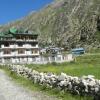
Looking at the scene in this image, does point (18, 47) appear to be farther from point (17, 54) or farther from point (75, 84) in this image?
point (75, 84)

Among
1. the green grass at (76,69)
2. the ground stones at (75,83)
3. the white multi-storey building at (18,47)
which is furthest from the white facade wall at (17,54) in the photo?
the ground stones at (75,83)

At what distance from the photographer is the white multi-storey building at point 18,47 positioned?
149m

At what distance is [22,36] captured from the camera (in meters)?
159

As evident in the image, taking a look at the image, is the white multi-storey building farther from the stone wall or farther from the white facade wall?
the stone wall

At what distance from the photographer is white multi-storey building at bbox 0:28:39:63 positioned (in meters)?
149

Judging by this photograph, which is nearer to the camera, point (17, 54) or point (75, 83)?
point (75, 83)

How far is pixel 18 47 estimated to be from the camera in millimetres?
153500

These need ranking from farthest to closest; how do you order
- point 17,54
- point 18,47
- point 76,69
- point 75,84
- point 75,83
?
point 18,47
point 17,54
point 76,69
point 75,84
point 75,83

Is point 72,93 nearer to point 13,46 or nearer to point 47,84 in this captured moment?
point 47,84

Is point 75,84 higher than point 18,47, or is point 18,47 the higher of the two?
point 18,47

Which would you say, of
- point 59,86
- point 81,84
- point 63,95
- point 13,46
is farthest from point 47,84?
point 13,46

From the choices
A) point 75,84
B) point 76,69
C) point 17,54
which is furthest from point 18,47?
point 75,84

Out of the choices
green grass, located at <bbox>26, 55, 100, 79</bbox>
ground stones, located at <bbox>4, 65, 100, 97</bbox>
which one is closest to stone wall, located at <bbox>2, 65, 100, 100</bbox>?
ground stones, located at <bbox>4, 65, 100, 97</bbox>

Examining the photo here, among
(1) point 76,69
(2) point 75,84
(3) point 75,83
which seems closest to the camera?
(3) point 75,83
